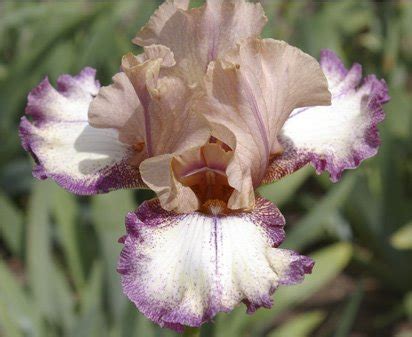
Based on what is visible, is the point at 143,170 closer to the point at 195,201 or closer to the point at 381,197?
the point at 195,201

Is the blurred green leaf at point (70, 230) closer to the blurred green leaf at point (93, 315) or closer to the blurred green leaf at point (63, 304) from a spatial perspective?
the blurred green leaf at point (63, 304)

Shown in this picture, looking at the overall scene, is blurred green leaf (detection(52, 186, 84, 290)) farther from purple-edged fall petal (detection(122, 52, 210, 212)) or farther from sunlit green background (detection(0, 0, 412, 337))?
purple-edged fall petal (detection(122, 52, 210, 212))

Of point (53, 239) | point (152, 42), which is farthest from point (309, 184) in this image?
point (152, 42)

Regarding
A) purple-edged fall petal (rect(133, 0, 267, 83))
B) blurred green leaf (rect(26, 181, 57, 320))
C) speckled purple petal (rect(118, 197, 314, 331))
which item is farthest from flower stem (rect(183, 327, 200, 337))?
blurred green leaf (rect(26, 181, 57, 320))

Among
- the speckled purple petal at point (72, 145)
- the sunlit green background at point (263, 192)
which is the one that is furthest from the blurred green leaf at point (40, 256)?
the speckled purple petal at point (72, 145)

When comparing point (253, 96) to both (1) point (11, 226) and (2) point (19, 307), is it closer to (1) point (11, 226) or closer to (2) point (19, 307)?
(2) point (19, 307)

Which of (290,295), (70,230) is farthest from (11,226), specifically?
(290,295)

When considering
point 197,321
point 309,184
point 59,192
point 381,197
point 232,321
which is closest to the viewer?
point 197,321

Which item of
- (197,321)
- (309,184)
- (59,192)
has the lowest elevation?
(309,184)
